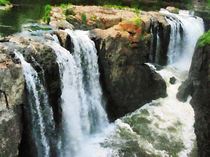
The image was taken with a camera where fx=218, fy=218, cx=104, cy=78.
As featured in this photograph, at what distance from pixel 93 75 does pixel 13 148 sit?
5330 millimetres

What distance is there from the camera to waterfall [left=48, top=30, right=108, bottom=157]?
916 centimetres

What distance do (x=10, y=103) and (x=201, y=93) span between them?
9.05 metres

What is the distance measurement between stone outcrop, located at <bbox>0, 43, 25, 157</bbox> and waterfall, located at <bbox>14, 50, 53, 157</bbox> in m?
0.30

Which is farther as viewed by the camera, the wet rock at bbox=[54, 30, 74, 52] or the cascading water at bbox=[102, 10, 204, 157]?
the wet rock at bbox=[54, 30, 74, 52]

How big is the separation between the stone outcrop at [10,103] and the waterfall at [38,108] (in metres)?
0.30

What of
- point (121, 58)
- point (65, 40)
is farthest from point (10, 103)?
point (121, 58)

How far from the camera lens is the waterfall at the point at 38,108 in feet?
24.0

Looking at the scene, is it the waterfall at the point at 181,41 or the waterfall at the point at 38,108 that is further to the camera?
the waterfall at the point at 181,41

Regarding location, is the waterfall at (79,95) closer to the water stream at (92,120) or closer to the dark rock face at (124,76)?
the water stream at (92,120)

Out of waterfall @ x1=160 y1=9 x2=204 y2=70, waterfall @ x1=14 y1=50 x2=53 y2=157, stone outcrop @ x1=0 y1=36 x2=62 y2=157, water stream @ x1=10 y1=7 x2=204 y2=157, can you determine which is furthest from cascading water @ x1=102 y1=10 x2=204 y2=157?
stone outcrop @ x1=0 y1=36 x2=62 y2=157

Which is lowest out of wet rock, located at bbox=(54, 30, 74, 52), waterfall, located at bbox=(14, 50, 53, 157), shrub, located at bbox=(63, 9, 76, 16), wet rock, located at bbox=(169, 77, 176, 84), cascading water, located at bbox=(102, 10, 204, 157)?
cascading water, located at bbox=(102, 10, 204, 157)

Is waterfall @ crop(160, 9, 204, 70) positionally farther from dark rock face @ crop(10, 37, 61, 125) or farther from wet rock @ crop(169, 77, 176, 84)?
dark rock face @ crop(10, 37, 61, 125)

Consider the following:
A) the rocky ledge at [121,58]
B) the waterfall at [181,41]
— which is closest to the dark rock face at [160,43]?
the waterfall at [181,41]

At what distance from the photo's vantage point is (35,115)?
7.47m
